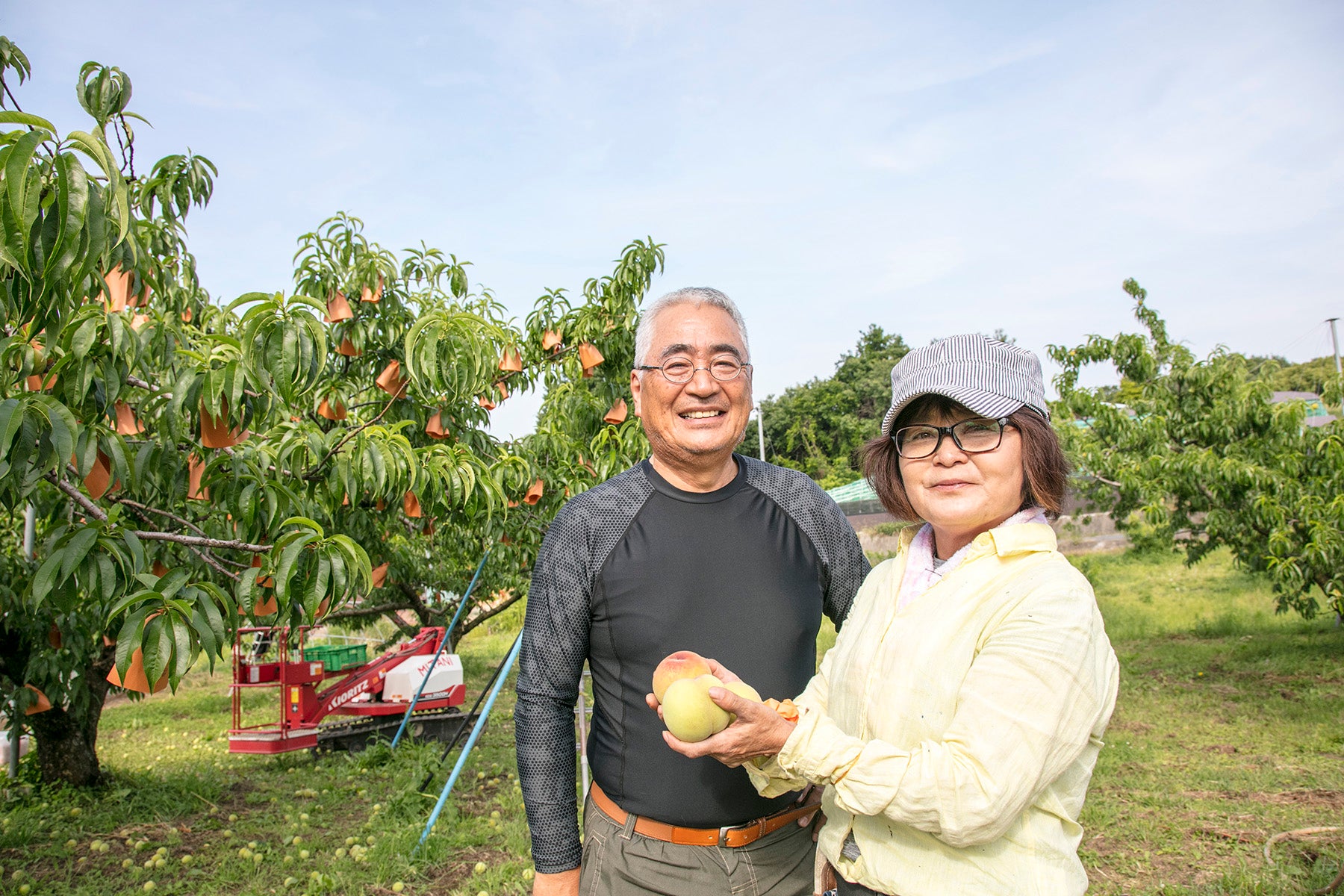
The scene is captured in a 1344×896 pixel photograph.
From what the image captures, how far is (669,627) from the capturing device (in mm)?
1689

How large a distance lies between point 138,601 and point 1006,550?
5.77 ft

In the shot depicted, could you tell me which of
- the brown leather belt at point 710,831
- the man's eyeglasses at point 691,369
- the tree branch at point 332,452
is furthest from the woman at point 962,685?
the tree branch at point 332,452

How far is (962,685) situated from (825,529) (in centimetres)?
79

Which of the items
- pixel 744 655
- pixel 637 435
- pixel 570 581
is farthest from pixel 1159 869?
pixel 570 581

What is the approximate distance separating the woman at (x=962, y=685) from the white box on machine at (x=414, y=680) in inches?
244

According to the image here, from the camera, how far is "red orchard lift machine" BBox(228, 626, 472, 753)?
657 cm

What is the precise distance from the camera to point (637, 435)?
4.46 m

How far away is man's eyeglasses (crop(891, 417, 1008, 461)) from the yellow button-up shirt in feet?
0.44

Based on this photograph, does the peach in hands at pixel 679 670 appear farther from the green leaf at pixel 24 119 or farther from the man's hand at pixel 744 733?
the green leaf at pixel 24 119

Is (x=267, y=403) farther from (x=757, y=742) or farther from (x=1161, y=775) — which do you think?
(x=1161, y=775)

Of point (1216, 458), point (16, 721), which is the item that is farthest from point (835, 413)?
point (16, 721)

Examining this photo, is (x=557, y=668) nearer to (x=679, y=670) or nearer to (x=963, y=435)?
(x=679, y=670)

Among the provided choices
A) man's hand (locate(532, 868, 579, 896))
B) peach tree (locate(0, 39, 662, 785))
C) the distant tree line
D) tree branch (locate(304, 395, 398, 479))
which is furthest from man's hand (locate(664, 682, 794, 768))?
the distant tree line

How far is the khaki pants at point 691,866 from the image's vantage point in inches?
63.7
